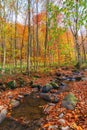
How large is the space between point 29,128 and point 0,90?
17.5ft

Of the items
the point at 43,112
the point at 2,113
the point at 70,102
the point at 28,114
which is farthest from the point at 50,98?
the point at 2,113

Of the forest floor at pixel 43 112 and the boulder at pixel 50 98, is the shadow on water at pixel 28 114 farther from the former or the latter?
the boulder at pixel 50 98

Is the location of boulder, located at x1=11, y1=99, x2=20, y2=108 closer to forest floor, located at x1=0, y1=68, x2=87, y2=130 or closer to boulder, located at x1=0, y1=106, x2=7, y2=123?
forest floor, located at x1=0, y1=68, x2=87, y2=130

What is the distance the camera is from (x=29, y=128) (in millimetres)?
6422

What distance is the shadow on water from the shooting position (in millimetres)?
6593

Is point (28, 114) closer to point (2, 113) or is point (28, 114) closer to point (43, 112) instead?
point (43, 112)

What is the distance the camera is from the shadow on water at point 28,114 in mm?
6593

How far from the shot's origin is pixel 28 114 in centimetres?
768

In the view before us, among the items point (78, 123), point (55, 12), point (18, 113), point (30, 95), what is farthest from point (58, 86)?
point (55, 12)

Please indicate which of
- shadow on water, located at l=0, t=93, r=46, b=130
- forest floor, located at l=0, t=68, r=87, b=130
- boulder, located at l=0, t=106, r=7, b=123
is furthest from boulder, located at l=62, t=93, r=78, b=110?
boulder, located at l=0, t=106, r=7, b=123

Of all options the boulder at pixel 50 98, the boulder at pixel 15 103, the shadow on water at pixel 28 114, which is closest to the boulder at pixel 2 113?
the shadow on water at pixel 28 114

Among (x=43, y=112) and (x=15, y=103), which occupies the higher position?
(x=15, y=103)

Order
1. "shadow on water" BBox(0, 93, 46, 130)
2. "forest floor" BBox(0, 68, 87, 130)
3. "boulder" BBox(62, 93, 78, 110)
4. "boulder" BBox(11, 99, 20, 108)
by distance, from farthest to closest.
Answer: "boulder" BBox(11, 99, 20, 108) → "boulder" BBox(62, 93, 78, 110) → "shadow on water" BBox(0, 93, 46, 130) → "forest floor" BBox(0, 68, 87, 130)

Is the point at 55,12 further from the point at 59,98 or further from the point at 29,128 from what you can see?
the point at 29,128
